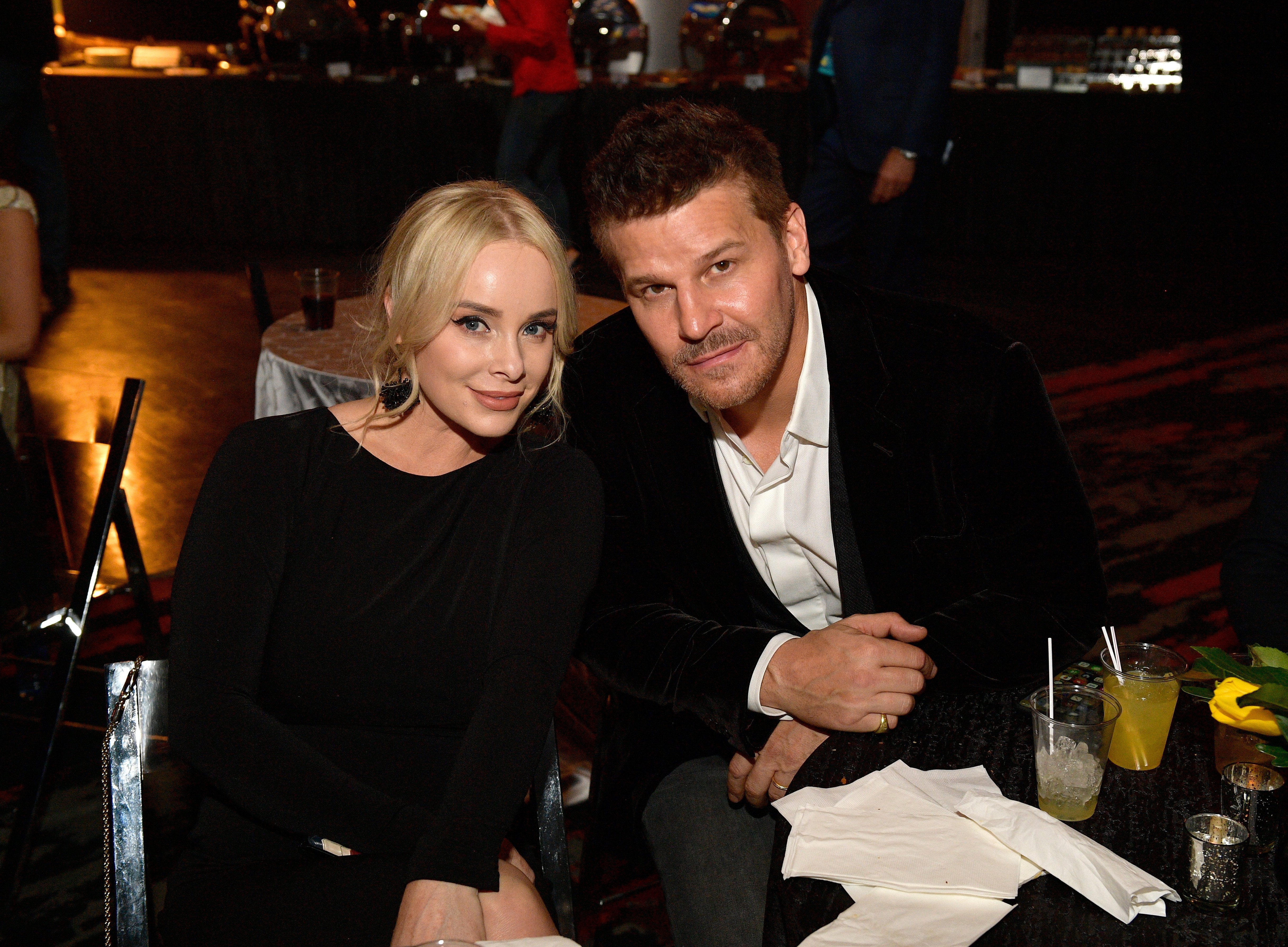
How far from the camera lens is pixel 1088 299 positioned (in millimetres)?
5699

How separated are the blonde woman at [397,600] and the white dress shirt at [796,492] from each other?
0.73ft

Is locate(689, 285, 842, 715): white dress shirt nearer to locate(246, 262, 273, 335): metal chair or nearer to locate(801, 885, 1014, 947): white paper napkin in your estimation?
locate(801, 885, 1014, 947): white paper napkin

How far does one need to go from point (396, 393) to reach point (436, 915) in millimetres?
676

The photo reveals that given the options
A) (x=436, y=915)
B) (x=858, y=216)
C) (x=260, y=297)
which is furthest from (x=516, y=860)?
(x=858, y=216)

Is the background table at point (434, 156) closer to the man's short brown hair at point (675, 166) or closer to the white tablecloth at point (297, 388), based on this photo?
the white tablecloth at point (297, 388)

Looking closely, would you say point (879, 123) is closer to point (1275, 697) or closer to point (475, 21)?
point (475, 21)

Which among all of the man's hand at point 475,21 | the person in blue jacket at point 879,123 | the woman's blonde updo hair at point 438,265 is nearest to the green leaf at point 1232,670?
the woman's blonde updo hair at point 438,265

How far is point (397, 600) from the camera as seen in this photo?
1.44 metres

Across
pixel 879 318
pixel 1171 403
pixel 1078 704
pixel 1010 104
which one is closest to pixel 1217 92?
pixel 1010 104

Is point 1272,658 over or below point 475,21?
below

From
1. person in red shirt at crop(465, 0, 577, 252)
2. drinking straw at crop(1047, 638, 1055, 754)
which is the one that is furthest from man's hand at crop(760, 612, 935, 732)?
person in red shirt at crop(465, 0, 577, 252)

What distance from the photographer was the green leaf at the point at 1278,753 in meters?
0.92

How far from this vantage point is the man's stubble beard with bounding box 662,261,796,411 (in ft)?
4.77

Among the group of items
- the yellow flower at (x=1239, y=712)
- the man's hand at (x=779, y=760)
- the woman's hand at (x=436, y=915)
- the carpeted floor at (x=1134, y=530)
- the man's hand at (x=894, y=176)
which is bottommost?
the carpeted floor at (x=1134, y=530)
